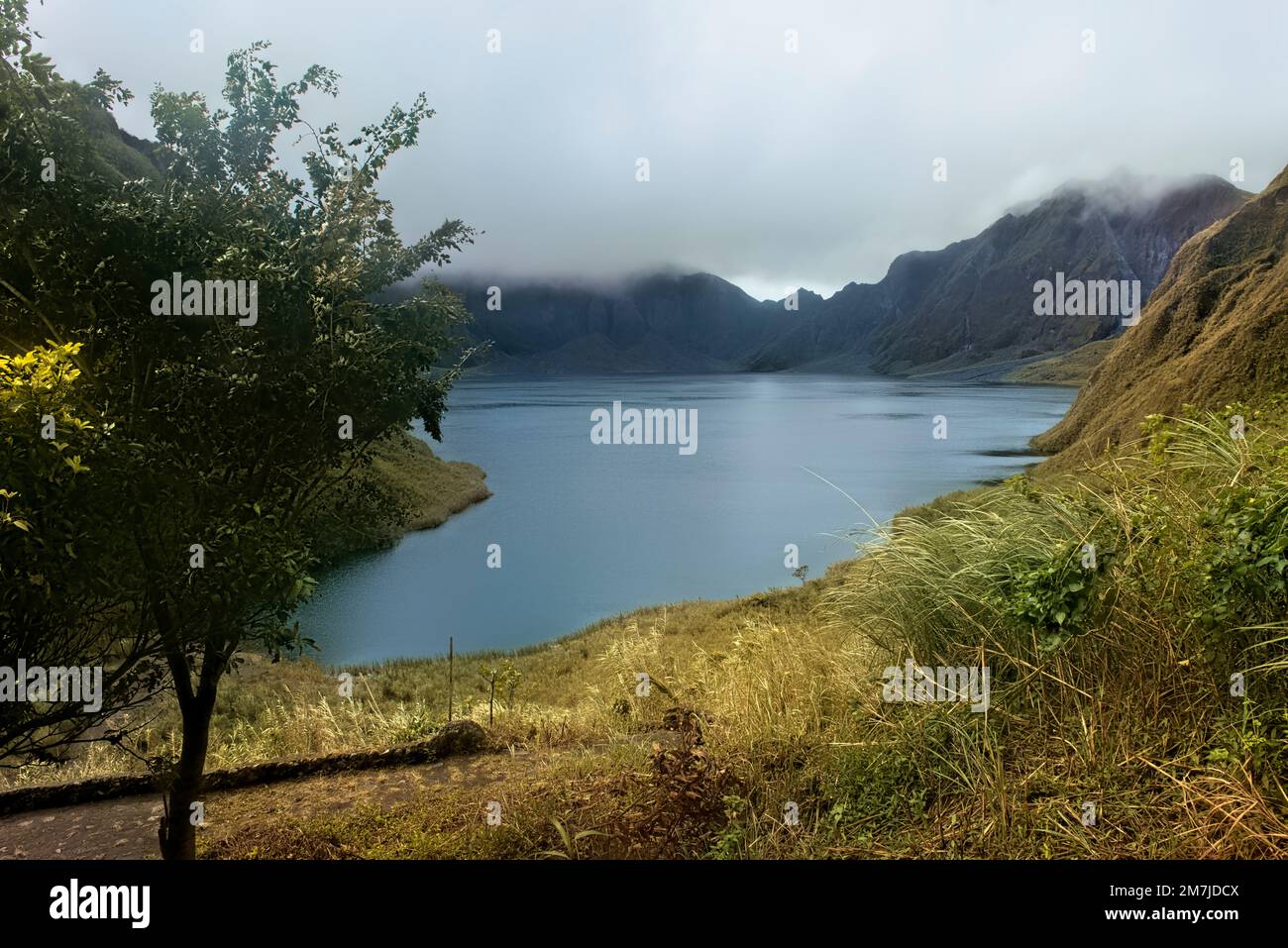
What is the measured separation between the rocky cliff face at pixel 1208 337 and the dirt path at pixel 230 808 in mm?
14673

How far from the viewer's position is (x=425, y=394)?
4.54m

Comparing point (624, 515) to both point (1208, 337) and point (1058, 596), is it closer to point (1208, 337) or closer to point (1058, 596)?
point (1208, 337)

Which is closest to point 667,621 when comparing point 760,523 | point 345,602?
point 345,602

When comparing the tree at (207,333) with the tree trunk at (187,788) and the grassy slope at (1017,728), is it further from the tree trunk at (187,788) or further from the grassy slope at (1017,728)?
the grassy slope at (1017,728)

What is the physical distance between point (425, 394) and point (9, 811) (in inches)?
157

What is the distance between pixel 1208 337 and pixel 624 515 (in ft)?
105

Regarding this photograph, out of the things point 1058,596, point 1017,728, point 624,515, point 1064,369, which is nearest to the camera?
point 1058,596

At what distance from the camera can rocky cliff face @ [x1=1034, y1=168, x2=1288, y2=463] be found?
61.6 ft

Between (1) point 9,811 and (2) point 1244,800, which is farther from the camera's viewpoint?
(1) point 9,811

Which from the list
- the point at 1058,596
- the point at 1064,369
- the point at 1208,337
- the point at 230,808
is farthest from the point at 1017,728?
the point at 1064,369

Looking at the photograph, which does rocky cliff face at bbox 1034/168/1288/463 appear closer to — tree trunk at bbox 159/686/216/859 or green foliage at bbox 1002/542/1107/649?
green foliage at bbox 1002/542/1107/649

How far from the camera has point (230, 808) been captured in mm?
5199

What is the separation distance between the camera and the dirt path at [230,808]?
15.7 ft
